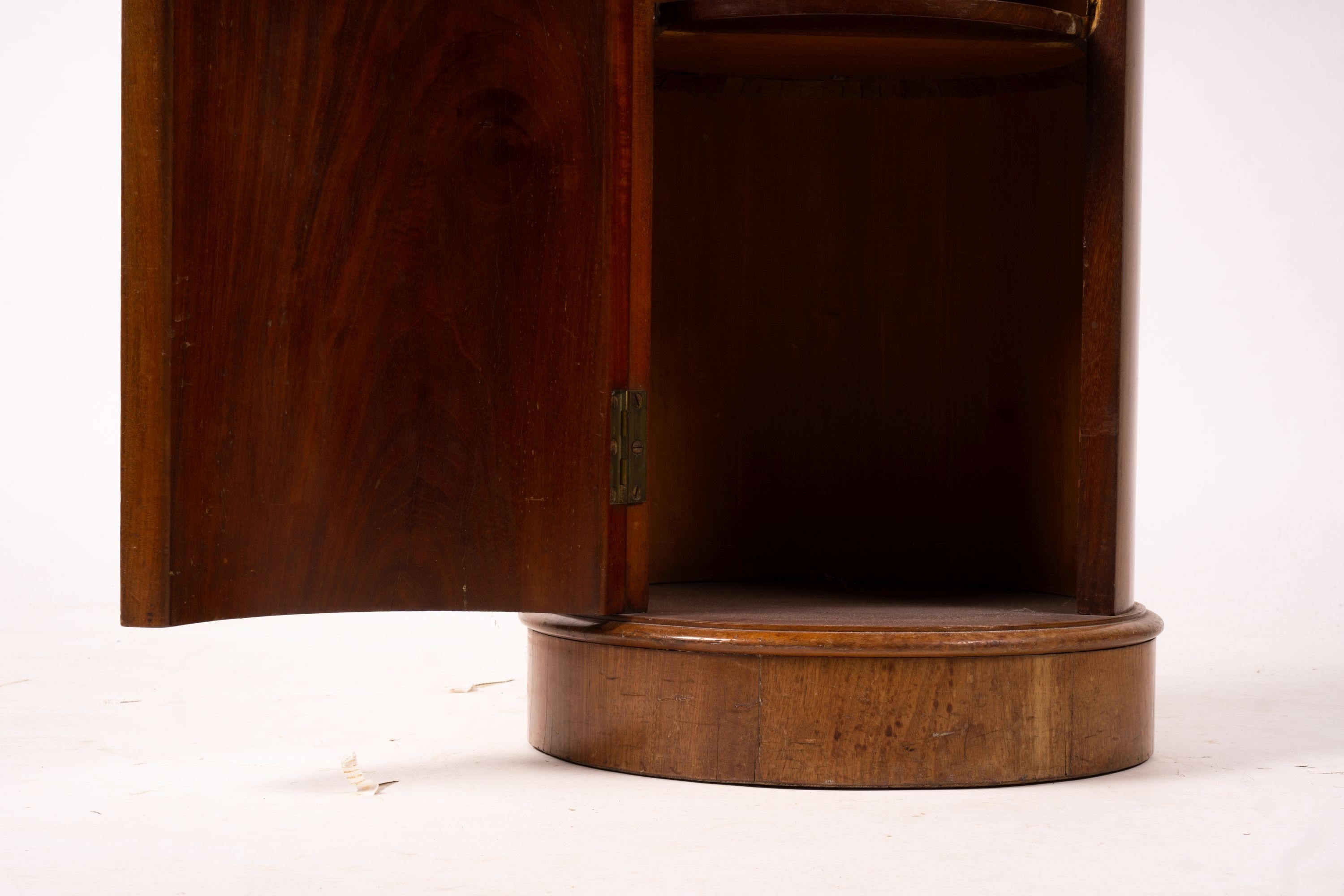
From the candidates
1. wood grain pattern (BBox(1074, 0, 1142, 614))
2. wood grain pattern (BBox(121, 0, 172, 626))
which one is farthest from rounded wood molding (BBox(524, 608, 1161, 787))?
wood grain pattern (BBox(121, 0, 172, 626))

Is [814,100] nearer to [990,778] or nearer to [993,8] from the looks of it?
[993,8]

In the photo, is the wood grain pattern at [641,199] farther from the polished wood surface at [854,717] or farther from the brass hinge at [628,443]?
the polished wood surface at [854,717]

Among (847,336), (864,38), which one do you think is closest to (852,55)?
(864,38)

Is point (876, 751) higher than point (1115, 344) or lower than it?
lower

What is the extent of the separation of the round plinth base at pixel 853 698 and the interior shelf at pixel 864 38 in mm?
798

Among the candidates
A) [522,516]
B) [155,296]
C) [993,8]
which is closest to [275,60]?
[155,296]

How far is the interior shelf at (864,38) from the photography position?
2.27 metres

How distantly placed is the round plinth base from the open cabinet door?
5.1 inches

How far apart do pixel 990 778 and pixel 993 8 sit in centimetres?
100

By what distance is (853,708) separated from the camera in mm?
2182

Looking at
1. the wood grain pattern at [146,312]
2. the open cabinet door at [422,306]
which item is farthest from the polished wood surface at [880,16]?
the wood grain pattern at [146,312]

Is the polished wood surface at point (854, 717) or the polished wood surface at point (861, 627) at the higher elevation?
the polished wood surface at point (861, 627)

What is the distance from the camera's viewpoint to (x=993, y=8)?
228cm

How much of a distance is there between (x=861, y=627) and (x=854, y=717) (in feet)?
0.38
